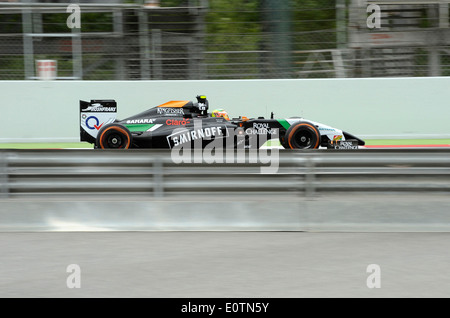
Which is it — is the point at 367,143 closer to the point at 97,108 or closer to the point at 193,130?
the point at 193,130

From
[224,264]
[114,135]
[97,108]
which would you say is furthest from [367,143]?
[224,264]

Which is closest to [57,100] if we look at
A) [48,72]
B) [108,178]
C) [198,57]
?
[48,72]

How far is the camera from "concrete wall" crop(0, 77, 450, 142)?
15.0 meters

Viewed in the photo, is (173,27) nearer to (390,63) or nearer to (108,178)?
(390,63)

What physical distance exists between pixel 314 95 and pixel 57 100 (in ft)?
19.6

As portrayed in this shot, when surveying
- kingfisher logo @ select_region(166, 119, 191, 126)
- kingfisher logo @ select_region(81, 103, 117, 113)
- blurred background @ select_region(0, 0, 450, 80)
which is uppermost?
blurred background @ select_region(0, 0, 450, 80)

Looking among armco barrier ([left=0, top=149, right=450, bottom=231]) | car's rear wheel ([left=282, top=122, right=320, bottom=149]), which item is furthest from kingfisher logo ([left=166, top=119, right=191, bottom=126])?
armco barrier ([left=0, top=149, right=450, bottom=231])

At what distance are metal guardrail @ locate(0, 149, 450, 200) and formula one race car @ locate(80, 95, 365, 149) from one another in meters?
4.79

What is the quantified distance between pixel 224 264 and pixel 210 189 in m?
1.39

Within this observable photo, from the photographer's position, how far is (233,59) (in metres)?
15.5

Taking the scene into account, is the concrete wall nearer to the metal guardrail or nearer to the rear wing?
the rear wing

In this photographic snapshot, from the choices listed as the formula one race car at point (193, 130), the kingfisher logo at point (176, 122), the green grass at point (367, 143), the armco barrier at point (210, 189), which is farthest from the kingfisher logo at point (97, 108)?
the armco barrier at point (210, 189)

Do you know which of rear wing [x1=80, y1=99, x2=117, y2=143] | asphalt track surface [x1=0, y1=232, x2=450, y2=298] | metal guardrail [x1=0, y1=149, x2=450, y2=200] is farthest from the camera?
rear wing [x1=80, y1=99, x2=117, y2=143]

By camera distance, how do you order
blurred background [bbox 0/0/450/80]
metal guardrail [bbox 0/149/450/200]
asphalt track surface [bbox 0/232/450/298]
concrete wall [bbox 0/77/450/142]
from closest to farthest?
asphalt track surface [bbox 0/232/450/298]
metal guardrail [bbox 0/149/450/200]
concrete wall [bbox 0/77/450/142]
blurred background [bbox 0/0/450/80]
